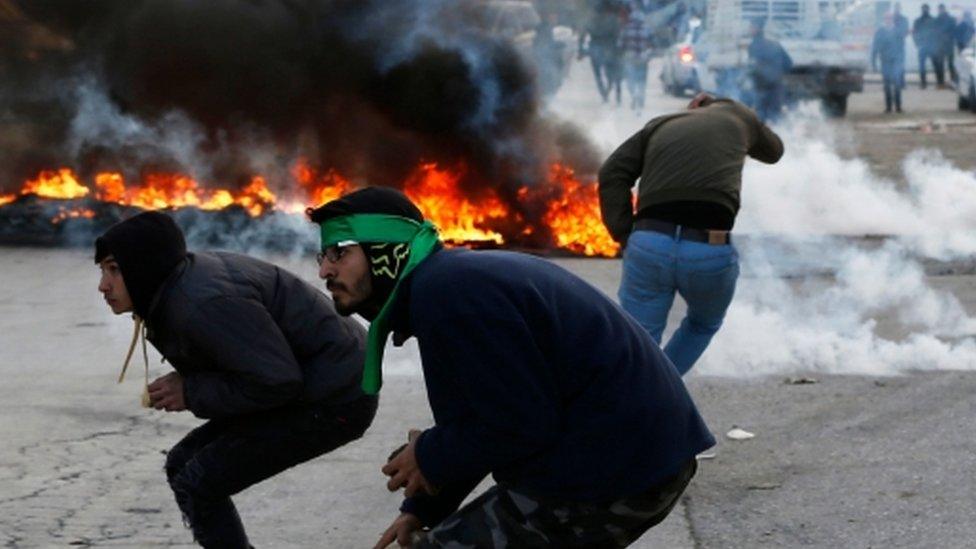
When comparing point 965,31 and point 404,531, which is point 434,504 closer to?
point 404,531

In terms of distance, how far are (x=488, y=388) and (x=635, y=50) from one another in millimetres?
23495

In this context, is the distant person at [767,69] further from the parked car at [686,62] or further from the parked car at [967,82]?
the parked car at [967,82]

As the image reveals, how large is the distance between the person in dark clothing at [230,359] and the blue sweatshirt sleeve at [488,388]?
1.13 metres

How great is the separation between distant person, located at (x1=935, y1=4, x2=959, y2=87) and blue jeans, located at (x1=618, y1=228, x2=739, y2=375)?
77.8ft

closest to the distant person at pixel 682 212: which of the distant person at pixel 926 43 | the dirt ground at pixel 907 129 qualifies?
the dirt ground at pixel 907 129

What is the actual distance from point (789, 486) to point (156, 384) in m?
2.84

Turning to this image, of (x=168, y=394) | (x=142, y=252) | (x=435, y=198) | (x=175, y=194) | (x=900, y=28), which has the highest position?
(x=142, y=252)

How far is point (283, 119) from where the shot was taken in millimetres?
15945

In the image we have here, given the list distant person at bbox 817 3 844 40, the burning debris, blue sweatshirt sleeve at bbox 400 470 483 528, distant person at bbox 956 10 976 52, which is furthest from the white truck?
blue sweatshirt sleeve at bbox 400 470 483 528

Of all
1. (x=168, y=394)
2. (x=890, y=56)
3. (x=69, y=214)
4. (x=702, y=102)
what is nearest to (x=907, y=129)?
(x=890, y=56)

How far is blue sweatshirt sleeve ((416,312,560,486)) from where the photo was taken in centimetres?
351

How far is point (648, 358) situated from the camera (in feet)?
12.3

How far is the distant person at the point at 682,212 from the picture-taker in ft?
22.2

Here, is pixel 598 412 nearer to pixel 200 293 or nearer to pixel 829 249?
pixel 200 293
